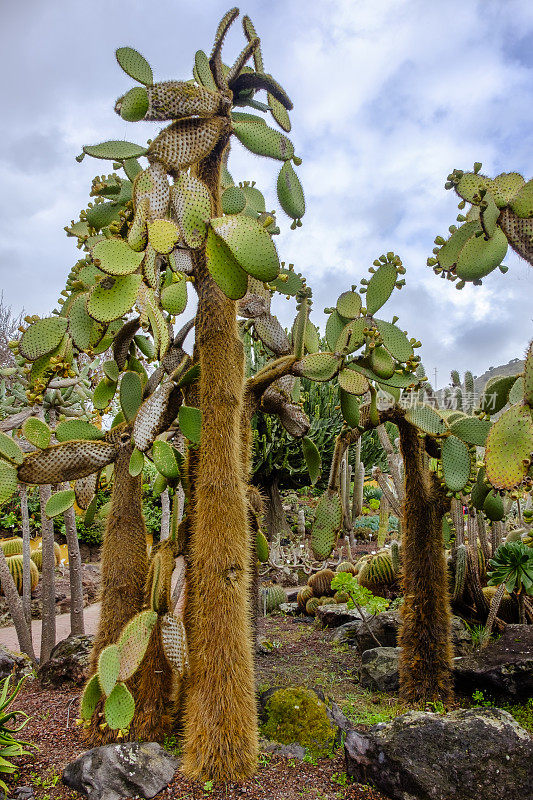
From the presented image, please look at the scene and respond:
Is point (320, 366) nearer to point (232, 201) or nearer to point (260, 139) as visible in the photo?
point (232, 201)

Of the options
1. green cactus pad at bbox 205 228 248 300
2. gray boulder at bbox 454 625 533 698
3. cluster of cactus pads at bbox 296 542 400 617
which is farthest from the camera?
cluster of cactus pads at bbox 296 542 400 617

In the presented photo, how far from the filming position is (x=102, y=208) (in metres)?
2.77

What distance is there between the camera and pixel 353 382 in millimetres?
2561

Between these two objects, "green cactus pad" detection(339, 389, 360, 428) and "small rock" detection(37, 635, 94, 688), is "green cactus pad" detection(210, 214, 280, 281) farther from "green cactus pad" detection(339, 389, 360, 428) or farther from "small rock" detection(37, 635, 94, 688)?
"small rock" detection(37, 635, 94, 688)

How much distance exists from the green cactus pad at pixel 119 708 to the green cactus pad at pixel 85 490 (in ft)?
3.17

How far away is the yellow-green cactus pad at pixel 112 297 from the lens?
6.45 feet

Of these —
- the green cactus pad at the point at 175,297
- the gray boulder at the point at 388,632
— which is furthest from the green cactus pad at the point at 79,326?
the gray boulder at the point at 388,632

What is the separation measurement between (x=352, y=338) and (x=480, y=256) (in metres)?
0.76

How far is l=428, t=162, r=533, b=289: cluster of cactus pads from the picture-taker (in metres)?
1.95

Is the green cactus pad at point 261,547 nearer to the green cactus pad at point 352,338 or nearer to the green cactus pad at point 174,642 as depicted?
the green cactus pad at point 174,642

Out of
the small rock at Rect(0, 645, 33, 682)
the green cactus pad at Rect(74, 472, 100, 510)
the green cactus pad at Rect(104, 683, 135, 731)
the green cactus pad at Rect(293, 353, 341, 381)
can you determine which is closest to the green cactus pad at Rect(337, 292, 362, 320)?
the green cactus pad at Rect(293, 353, 341, 381)

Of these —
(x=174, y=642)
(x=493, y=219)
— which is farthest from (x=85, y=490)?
(x=493, y=219)

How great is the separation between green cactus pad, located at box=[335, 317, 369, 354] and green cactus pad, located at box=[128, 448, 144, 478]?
40.9 inches

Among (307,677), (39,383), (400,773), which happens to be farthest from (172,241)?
(307,677)
